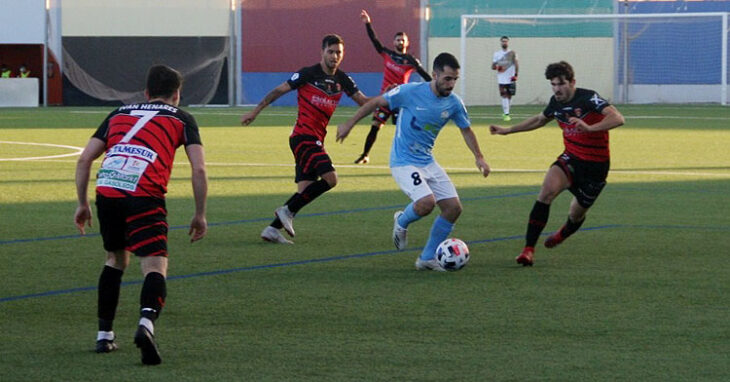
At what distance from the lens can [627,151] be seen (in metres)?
23.1

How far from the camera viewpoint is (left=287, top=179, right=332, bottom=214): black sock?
39.1 ft

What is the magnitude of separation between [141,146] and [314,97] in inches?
229

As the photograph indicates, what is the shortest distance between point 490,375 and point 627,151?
17.2 m

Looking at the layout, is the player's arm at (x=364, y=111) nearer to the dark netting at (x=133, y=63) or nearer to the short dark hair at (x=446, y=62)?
the short dark hair at (x=446, y=62)

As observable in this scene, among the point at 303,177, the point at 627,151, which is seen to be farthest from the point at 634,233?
the point at 627,151

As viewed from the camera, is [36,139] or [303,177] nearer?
[303,177]

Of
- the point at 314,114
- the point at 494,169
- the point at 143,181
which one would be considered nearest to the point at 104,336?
the point at 143,181

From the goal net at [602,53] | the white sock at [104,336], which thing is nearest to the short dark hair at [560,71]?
the white sock at [104,336]

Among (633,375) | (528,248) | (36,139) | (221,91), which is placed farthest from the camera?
(221,91)

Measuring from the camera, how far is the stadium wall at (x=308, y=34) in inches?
1778

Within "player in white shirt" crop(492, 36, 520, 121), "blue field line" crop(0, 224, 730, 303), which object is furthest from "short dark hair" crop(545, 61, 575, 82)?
"player in white shirt" crop(492, 36, 520, 121)

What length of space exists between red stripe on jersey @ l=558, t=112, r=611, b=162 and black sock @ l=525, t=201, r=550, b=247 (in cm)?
58

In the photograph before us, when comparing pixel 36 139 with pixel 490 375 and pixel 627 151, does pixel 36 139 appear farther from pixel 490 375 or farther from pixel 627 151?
pixel 490 375

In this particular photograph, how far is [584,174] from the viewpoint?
10.8m
